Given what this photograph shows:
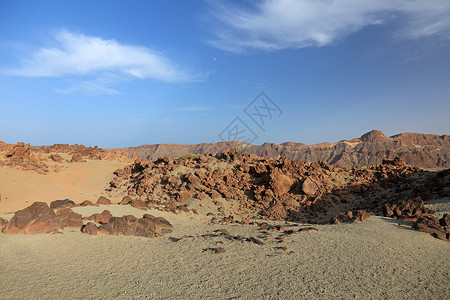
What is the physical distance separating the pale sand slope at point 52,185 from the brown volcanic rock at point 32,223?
24.1 feet

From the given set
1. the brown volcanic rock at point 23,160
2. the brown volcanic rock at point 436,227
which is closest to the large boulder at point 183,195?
the brown volcanic rock at point 436,227

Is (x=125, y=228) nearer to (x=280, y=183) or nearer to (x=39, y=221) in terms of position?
(x=39, y=221)

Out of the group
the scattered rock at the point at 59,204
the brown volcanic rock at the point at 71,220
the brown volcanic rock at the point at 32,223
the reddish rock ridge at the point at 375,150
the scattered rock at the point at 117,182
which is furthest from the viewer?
the reddish rock ridge at the point at 375,150

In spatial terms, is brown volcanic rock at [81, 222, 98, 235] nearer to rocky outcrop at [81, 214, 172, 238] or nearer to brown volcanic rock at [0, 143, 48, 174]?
rocky outcrop at [81, 214, 172, 238]

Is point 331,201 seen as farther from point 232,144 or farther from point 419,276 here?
point 232,144

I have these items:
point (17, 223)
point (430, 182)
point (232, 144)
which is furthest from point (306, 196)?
point (232, 144)

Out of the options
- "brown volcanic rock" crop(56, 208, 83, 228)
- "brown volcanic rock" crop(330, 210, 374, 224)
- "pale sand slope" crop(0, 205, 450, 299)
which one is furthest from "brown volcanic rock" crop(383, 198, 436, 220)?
"brown volcanic rock" crop(56, 208, 83, 228)

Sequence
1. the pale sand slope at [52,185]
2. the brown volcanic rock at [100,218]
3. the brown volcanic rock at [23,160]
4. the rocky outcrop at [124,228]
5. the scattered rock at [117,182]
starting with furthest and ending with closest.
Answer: the brown volcanic rock at [23,160] < the scattered rock at [117,182] < the pale sand slope at [52,185] < the brown volcanic rock at [100,218] < the rocky outcrop at [124,228]

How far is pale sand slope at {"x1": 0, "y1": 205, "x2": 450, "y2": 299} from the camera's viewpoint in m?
5.32

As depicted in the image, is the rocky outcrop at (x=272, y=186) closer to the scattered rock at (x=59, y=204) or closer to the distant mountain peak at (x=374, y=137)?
the scattered rock at (x=59, y=204)

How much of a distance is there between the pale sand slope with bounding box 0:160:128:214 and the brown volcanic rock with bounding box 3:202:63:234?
7.36m

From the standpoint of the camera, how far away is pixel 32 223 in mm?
8945

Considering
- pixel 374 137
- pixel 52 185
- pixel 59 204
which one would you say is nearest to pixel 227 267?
pixel 59 204

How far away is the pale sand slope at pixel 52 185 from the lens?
54.6 feet
